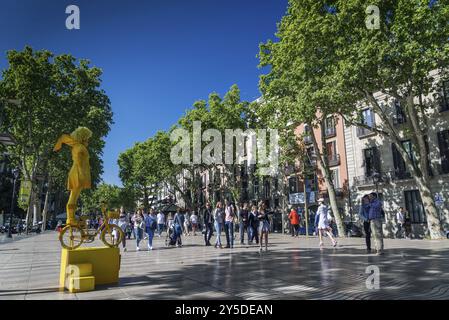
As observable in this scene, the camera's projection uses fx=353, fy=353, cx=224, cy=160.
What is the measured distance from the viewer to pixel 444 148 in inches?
897

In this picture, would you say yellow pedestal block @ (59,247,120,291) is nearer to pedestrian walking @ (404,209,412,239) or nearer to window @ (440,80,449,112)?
pedestrian walking @ (404,209,412,239)

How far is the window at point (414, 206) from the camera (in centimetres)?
2383

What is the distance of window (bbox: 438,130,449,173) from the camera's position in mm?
22594

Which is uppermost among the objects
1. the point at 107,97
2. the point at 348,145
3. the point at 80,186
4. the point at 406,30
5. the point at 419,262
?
the point at 107,97

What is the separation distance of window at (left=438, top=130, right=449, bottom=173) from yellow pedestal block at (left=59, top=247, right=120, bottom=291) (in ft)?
73.8

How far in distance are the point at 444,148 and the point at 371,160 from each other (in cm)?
594

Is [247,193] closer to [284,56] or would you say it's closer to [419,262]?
[284,56]

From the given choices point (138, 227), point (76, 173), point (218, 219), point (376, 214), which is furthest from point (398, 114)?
point (76, 173)

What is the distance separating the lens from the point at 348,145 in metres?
30.4

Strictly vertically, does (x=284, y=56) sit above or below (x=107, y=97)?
below

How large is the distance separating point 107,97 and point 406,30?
24893 millimetres

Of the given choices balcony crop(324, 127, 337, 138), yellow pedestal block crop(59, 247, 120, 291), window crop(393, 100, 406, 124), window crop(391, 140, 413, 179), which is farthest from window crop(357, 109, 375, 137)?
yellow pedestal block crop(59, 247, 120, 291)

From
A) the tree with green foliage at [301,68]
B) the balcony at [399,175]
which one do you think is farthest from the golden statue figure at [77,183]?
the balcony at [399,175]

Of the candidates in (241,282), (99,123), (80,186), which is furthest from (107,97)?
(241,282)
